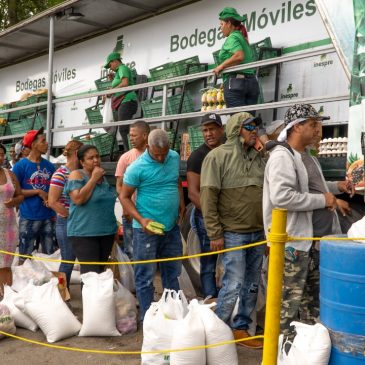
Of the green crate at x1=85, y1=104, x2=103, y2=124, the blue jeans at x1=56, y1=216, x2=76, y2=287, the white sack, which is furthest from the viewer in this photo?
the green crate at x1=85, y1=104, x2=103, y2=124

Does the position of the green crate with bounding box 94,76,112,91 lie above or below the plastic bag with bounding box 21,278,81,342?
above

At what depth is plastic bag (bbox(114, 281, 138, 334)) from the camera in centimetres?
497

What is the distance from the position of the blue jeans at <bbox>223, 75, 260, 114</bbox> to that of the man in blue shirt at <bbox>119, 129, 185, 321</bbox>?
1.68m

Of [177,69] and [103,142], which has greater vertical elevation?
[177,69]

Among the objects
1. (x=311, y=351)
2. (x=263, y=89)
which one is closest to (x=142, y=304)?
(x=311, y=351)

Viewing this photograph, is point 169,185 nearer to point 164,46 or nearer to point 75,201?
point 75,201

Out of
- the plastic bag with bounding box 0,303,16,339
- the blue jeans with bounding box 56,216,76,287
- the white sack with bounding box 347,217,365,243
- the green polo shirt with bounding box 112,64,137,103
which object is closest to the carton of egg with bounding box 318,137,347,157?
the white sack with bounding box 347,217,365,243

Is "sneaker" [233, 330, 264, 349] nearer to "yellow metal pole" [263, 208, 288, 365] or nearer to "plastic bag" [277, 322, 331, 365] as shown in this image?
"plastic bag" [277, 322, 331, 365]

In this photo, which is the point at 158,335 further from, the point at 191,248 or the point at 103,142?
the point at 103,142

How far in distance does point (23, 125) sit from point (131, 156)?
653cm

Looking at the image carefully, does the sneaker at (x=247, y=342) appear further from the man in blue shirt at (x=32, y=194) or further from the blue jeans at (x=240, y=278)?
the man in blue shirt at (x=32, y=194)

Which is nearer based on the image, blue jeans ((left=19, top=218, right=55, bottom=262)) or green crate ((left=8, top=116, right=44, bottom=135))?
Answer: blue jeans ((left=19, top=218, right=55, bottom=262))

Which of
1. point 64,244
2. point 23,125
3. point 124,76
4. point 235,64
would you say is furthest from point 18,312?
point 23,125

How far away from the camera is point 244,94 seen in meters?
6.41
